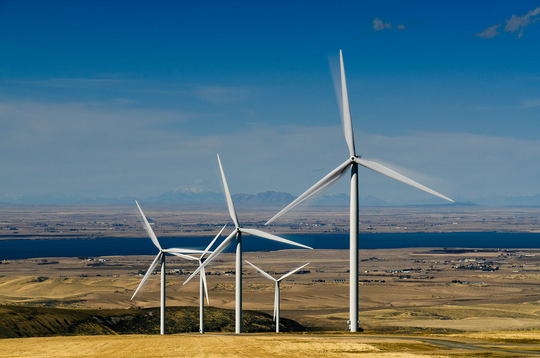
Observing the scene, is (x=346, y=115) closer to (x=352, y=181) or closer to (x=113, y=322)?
(x=352, y=181)

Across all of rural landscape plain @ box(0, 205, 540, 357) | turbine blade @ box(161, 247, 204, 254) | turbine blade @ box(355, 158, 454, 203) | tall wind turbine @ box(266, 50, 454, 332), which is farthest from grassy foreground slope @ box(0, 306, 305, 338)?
turbine blade @ box(355, 158, 454, 203)

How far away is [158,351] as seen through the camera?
3856 cm

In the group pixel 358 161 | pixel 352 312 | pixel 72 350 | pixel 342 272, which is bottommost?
pixel 342 272

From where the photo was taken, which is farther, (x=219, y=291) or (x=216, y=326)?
(x=219, y=291)

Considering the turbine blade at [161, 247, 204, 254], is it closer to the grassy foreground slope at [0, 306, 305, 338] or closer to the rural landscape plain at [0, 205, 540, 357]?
the rural landscape plain at [0, 205, 540, 357]

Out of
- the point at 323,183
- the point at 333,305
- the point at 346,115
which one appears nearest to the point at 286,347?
the point at 323,183

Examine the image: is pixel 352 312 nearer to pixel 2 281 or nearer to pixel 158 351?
pixel 158 351

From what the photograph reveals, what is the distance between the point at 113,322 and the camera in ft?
268

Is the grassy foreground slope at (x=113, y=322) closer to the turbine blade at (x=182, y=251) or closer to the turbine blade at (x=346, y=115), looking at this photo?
the turbine blade at (x=182, y=251)

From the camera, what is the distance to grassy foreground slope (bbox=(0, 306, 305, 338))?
72688 mm

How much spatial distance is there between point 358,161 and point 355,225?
4.99 m

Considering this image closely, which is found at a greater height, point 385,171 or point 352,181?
point 385,171

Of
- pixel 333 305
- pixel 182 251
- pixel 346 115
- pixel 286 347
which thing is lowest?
pixel 333 305

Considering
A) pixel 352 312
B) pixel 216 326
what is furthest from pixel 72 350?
pixel 216 326
